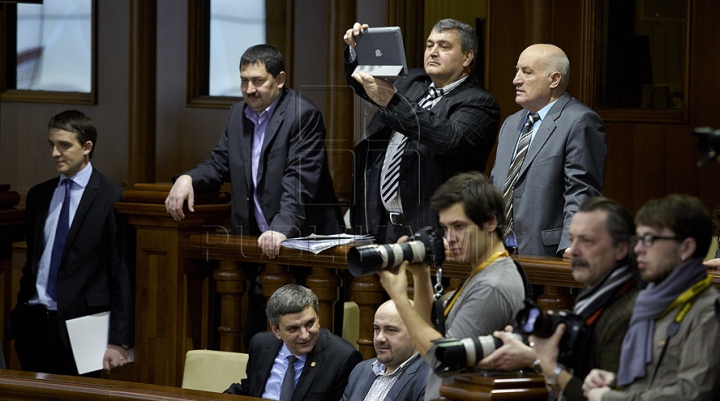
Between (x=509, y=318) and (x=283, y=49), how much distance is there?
131 inches

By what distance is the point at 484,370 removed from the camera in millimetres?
Answer: 2238

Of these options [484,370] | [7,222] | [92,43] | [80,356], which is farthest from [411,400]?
[92,43]

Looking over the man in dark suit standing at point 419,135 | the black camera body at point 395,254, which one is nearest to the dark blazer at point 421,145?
the man in dark suit standing at point 419,135

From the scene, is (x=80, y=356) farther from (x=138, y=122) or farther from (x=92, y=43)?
(x=92, y=43)

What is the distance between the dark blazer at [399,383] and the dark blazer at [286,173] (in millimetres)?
672

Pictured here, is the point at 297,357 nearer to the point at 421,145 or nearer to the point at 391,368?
the point at 391,368

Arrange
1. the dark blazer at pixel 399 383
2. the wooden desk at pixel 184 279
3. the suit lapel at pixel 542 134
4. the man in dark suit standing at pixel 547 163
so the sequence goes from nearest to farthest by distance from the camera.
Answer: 1. the dark blazer at pixel 399 383
2. the man in dark suit standing at pixel 547 163
3. the suit lapel at pixel 542 134
4. the wooden desk at pixel 184 279

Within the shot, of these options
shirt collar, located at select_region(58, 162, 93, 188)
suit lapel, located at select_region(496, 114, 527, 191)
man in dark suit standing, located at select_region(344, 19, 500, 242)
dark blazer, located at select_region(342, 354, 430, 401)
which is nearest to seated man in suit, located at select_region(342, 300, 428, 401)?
dark blazer, located at select_region(342, 354, 430, 401)

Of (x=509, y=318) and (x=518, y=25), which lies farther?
(x=518, y=25)

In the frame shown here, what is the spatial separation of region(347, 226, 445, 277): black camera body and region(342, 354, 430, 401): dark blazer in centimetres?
85

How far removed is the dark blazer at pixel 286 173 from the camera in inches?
155

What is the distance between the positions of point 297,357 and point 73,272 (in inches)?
38.6

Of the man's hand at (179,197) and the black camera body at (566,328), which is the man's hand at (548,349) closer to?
the black camera body at (566,328)

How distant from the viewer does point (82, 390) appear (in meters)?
2.82
